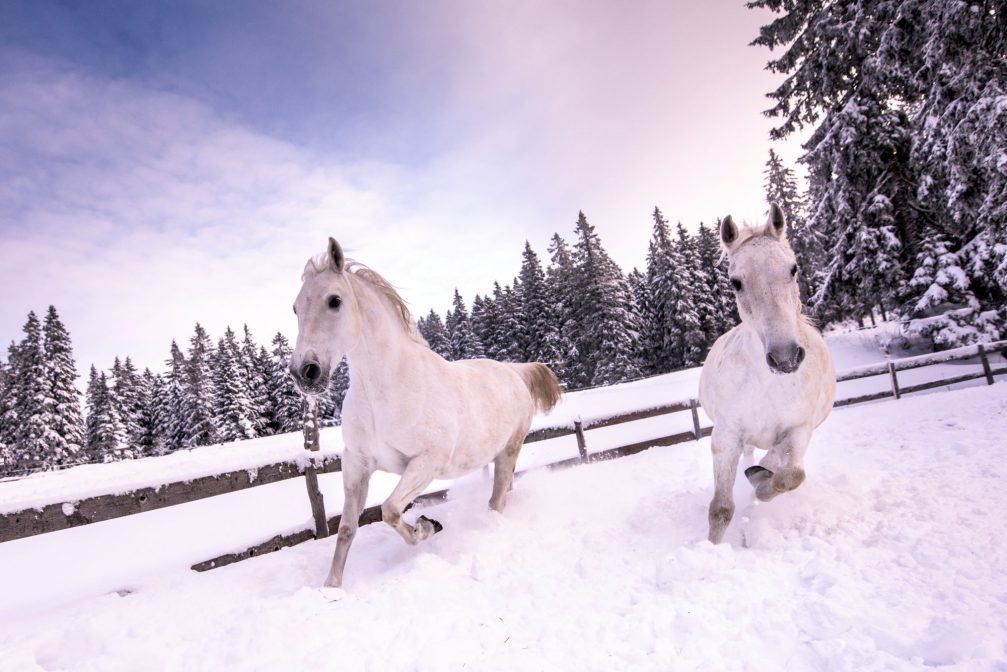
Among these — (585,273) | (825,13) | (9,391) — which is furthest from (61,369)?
(825,13)

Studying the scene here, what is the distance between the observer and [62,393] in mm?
29797

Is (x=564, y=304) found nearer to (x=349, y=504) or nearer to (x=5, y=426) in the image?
(x=349, y=504)

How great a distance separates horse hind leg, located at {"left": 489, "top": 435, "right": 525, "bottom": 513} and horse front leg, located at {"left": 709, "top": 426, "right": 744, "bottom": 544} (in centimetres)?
220

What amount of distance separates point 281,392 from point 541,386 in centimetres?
3908

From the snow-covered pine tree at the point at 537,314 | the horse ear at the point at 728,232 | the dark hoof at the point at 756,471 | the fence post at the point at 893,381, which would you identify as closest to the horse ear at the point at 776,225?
the horse ear at the point at 728,232

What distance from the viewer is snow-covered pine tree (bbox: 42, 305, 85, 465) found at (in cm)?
2900

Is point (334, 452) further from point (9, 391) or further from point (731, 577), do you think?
point (9, 391)

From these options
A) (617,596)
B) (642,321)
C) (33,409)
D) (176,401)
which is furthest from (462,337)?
(617,596)

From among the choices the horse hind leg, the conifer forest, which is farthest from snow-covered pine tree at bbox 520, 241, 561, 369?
the horse hind leg

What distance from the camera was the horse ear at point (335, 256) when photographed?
3607 mm

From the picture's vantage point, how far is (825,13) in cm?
1326

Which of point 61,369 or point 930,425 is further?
point 61,369

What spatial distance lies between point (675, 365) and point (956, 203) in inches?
918

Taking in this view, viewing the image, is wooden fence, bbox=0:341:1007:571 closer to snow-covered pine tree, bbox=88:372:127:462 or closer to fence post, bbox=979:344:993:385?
fence post, bbox=979:344:993:385
